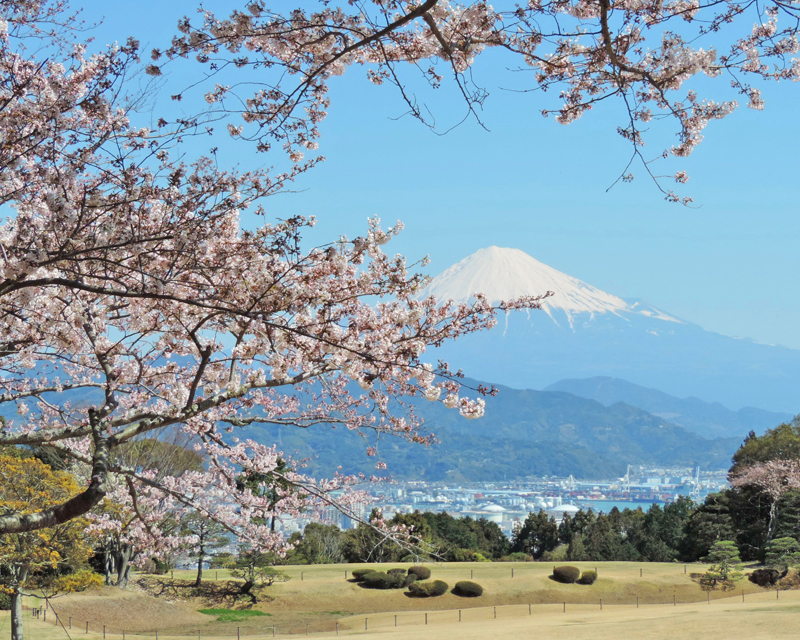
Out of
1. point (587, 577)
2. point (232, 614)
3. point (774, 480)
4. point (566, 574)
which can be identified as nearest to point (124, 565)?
point (232, 614)

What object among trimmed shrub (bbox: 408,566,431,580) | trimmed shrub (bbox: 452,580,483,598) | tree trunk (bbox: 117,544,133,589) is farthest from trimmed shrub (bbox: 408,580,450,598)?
tree trunk (bbox: 117,544,133,589)

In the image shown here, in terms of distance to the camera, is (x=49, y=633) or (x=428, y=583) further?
(x=428, y=583)

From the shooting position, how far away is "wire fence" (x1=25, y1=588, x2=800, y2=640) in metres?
23.7

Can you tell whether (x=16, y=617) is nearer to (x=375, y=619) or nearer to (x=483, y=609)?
(x=375, y=619)

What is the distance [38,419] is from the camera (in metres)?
9.51

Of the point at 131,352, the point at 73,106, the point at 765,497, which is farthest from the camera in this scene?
the point at 765,497

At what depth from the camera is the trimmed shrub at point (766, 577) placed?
104 feet

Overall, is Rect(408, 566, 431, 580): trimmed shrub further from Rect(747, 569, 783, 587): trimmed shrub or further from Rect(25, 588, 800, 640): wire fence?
Rect(747, 569, 783, 587): trimmed shrub

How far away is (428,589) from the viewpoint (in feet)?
98.8

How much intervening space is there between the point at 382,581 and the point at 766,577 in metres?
16.1

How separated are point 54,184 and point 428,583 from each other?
28.4 meters

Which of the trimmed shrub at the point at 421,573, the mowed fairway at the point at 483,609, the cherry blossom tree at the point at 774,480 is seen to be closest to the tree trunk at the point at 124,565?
the mowed fairway at the point at 483,609

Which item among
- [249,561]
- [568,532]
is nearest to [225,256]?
[249,561]

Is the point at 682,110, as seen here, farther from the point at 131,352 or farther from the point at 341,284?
the point at 131,352
